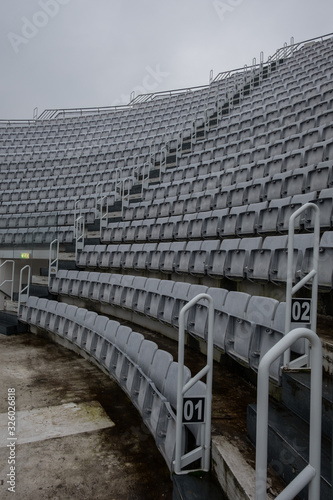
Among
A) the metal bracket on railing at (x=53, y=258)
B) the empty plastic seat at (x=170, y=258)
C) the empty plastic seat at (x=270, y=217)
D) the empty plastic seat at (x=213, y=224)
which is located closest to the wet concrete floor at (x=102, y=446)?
the empty plastic seat at (x=170, y=258)

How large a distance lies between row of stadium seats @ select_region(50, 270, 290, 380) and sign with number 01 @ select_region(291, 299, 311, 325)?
0.59 feet

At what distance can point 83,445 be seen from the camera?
204 cm

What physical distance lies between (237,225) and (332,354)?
2.41 metres

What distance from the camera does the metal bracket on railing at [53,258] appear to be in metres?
5.50

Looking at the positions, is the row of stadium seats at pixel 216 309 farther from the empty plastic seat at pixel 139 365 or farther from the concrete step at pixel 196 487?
the concrete step at pixel 196 487

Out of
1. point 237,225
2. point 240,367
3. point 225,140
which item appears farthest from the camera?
point 225,140

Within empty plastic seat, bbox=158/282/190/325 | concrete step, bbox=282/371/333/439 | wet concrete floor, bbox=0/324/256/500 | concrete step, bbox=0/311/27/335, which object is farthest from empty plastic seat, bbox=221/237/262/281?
concrete step, bbox=0/311/27/335

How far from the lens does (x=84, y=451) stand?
78.2 inches

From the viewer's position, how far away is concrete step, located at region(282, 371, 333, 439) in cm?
123

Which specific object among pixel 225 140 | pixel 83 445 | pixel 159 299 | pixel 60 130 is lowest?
pixel 83 445

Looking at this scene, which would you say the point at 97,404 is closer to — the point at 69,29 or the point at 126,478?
the point at 126,478

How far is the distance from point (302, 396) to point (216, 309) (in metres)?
1.05

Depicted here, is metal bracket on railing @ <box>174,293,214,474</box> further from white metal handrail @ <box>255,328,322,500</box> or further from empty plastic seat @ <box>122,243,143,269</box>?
empty plastic seat @ <box>122,243,143,269</box>

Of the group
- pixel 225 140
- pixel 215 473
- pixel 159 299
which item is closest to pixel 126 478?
pixel 215 473
